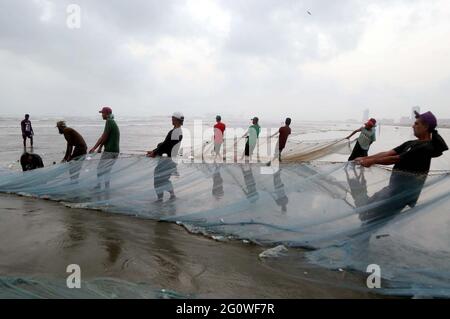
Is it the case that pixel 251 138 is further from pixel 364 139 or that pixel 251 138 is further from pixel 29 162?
pixel 29 162

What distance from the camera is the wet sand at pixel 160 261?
2926mm

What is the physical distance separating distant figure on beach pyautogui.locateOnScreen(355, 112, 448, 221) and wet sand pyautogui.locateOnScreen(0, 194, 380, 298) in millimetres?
900

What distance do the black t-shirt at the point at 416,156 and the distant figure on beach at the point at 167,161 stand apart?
3.11m

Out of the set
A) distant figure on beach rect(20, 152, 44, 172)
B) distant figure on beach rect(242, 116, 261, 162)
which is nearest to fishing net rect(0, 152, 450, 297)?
distant figure on beach rect(20, 152, 44, 172)

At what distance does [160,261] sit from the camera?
11.2ft

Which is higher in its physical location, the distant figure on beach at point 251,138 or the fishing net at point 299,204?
the distant figure on beach at point 251,138

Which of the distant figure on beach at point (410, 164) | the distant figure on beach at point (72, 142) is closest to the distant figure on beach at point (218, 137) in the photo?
the distant figure on beach at point (72, 142)

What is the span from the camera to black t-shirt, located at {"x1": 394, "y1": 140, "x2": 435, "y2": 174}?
3.38 meters

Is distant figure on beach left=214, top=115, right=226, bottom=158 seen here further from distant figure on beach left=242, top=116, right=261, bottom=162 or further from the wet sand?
the wet sand

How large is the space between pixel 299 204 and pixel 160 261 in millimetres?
1805

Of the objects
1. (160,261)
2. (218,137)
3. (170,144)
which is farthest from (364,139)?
(160,261)

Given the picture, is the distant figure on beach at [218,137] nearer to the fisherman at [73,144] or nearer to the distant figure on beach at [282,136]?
the distant figure on beach at [282,136]
